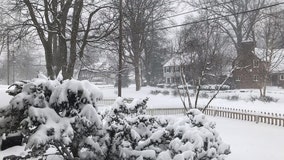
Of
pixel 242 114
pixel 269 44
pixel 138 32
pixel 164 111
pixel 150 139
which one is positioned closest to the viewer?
pixel 150 139

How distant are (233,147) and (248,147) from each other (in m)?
0.54

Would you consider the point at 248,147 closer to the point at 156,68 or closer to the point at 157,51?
the point at 157,51

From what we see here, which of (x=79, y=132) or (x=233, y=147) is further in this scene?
(x=233, y=147)

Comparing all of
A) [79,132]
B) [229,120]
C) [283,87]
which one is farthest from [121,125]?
[283,87]

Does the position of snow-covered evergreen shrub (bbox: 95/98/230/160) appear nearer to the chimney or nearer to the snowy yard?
the snowy yard

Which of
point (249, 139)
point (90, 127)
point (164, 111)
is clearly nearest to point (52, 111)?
point (90, 127)

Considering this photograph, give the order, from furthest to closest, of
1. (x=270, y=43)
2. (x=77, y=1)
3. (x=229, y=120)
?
(x=270, y=43) < (x=229, y=120) < (x=77, y=1)

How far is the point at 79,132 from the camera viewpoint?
153 inches

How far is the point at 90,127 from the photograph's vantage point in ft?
12.8

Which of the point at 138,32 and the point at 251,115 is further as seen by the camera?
the point at 138,32

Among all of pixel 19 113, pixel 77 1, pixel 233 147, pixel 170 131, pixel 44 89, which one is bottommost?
pixel 233 147

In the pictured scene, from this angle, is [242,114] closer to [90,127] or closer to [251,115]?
[251,115]

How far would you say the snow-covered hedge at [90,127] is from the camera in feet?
11.9

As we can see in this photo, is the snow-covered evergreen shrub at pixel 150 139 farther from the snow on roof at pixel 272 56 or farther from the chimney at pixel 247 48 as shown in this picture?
the snow on roof at pixel 272 56
